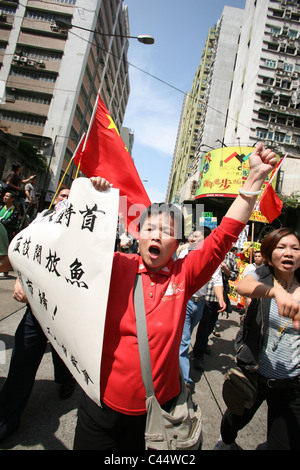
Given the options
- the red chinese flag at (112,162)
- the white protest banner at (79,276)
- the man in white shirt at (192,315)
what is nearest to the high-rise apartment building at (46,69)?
the red chinese flag at (112,162)

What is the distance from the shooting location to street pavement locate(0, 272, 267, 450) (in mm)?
1887

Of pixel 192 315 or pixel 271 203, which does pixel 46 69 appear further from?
pixel 192 315

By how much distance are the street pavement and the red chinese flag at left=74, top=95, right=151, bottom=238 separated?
1.94 meters

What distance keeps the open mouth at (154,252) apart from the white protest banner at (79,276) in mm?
238

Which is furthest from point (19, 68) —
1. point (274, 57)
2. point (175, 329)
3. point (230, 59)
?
point (175, 329)

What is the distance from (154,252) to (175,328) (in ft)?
1.37

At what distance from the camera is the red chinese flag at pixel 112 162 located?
3.21 m

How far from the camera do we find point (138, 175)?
128 inches

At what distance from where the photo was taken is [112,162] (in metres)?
3.28

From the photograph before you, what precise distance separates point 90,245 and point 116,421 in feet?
2.89

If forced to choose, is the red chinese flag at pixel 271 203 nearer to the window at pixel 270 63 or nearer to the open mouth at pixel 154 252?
the open mouth at pixel 154 252

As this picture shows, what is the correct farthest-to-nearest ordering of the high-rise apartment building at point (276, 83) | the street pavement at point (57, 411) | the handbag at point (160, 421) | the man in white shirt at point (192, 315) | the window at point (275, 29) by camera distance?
the window at point (275, 29) < the high-rise apartment building at point (276, 83) < the man in white shirt at point (192, 315) < the street pavement at point (57, 411) < the handbag at point (160, 421)

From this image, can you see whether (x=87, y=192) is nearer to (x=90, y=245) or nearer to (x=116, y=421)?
(x=90, y=245)

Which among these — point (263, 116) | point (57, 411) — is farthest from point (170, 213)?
point (263, 116)
